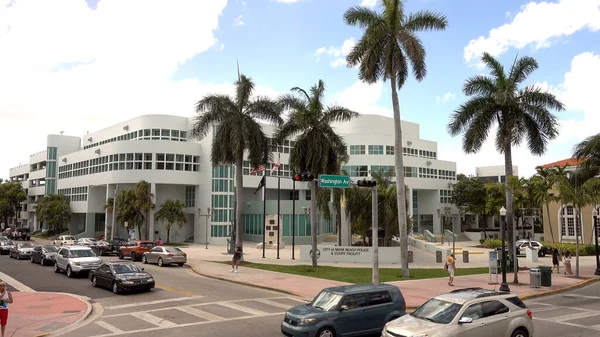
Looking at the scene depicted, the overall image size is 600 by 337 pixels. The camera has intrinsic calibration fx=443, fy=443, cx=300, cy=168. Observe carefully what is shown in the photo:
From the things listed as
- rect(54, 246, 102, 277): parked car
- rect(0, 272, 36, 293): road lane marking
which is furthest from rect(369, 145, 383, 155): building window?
rect(0, 272, 36, 293): road lane marking

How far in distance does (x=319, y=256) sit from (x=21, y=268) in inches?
832

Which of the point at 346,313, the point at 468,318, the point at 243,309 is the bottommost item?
the point at 243,309

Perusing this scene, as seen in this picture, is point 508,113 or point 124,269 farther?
point 508,113

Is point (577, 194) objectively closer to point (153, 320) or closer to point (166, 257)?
point (153, 320)

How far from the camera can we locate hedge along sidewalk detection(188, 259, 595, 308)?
20031 mm

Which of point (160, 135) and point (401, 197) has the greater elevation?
point (160, 135)

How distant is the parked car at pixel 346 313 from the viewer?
11062 mm

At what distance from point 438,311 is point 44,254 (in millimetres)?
30582

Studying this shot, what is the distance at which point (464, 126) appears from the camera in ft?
102

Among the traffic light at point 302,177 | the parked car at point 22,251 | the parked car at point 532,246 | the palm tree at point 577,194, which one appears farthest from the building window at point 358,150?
the traffic light at point 302,177

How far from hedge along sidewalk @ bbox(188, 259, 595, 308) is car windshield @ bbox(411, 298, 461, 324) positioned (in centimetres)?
668

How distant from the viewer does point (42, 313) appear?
51.9 feet

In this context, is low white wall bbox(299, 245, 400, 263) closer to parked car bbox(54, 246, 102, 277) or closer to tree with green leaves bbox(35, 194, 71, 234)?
parked car bbox(54, 246, 102, 277)

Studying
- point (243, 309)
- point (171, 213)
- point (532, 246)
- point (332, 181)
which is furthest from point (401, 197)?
point (171, 213)
